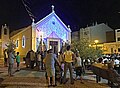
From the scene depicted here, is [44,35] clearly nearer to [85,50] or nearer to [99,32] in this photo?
[85,50]

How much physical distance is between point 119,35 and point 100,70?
4373 cm

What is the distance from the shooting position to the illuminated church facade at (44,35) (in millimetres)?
39812

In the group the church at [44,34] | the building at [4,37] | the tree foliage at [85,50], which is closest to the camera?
the tree foliage at [85,50]

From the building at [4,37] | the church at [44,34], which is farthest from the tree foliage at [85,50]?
the building at [4,37]

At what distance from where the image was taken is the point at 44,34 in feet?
135

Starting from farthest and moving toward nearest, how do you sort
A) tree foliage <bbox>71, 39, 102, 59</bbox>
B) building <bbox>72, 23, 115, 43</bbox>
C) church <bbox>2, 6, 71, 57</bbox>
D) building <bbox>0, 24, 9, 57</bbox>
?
building <bbox>72, 23, 115, 43</bbox>, building <bbox>0, 24, 9, 57</bbox>, church <bbox>2, 6, 71, 57</bbox>, tree foliage <bbox>71, 39, 102, 59</bbox>

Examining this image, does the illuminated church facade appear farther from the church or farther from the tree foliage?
the tree foliage

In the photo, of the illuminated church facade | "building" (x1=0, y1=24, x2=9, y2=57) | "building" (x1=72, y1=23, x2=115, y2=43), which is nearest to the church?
the illuminated church facade

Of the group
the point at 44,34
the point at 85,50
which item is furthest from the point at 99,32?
the point at 85,50

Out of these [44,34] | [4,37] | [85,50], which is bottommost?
[85,50]

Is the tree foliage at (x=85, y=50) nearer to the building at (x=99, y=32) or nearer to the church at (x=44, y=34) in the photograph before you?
the church at (x=44, y=34)

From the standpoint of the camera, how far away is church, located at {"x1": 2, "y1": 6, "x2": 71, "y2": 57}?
39.8 metres

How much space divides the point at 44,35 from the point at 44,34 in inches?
7.1

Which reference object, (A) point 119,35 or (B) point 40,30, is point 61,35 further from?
(A) point 119,35
